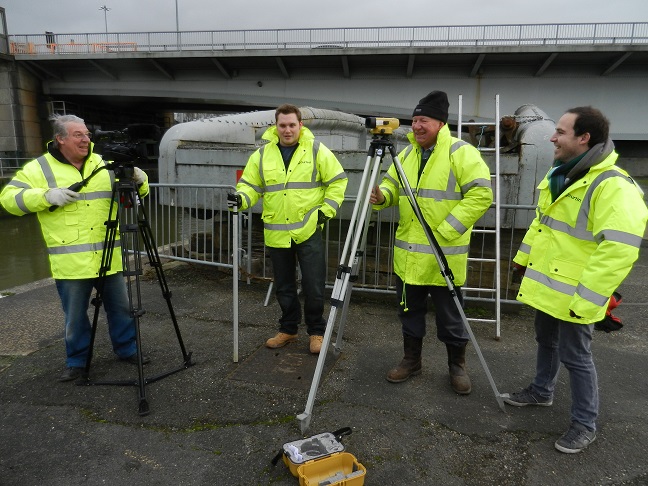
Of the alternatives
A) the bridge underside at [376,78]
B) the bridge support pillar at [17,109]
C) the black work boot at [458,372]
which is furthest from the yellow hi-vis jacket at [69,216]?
the bridge support pillar at [17,109]

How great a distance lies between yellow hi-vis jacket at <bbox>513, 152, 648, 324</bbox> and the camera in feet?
8.04

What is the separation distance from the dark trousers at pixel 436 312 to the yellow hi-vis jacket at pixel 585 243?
0.59 meters

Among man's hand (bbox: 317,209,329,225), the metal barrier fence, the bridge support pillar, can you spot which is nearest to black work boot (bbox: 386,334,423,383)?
man's hand (bbox: 317,209,329,225)

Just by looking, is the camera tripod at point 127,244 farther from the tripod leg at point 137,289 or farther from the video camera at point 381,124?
the video camera at point 381,124

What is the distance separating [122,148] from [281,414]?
2.20 metres

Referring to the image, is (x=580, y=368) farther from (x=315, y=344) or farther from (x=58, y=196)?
(x=58, y=196)

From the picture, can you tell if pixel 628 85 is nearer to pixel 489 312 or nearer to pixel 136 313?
pixel 489 312

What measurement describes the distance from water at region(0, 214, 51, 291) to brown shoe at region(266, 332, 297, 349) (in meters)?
6.82

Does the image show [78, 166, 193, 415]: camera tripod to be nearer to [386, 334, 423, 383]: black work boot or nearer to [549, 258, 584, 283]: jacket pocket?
[386, 334, 423, 383]: black work boot

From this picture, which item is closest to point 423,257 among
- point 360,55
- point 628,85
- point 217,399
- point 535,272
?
point 535,272

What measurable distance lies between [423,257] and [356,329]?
1641mm

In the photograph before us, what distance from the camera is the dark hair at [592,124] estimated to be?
2670mm

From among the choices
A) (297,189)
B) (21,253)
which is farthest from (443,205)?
(21,253)

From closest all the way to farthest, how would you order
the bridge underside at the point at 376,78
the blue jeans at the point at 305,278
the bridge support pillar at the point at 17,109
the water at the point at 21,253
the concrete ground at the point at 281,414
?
the concrete ground at the point at 281,414
the blue jeans at the point at 305,278
the water at the point at 21,253
the bridge underside at the point at 376,78
the bridge support pillar at the point at 17,109
